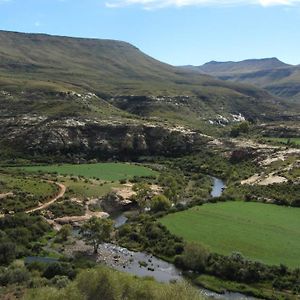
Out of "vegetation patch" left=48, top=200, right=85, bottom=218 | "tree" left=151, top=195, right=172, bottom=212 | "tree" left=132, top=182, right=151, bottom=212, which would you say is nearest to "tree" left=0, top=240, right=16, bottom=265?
"vegetation patch" left=48, top=200, right=85, bottom=218

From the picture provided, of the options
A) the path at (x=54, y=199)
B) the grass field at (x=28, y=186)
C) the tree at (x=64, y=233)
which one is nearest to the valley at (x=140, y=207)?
the grass field at (x=28, y=186)

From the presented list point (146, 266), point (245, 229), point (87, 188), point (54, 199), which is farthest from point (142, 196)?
point (146, 266)

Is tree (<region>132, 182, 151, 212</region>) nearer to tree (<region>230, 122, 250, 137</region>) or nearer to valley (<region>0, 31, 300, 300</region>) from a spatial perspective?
valley (<region>0, 31, 300, 300</region>)

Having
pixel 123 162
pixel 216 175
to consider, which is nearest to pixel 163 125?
pixel 123 162

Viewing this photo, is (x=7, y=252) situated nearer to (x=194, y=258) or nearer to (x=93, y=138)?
(x=194, y=258)

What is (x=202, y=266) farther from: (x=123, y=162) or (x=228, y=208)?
(x=123, y=162)
